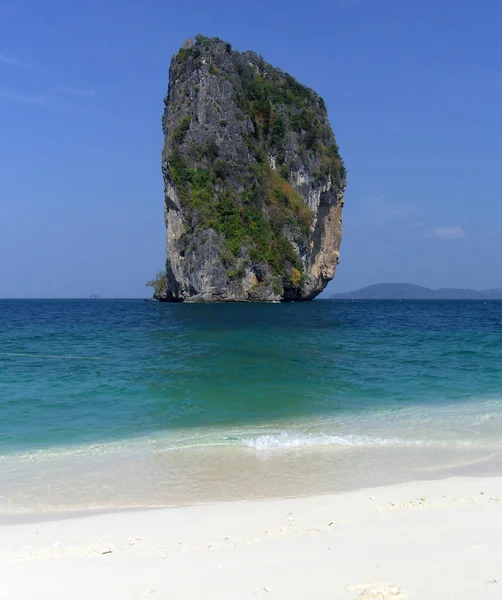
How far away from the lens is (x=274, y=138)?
2869 inches

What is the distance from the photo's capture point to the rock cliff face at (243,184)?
6316cm

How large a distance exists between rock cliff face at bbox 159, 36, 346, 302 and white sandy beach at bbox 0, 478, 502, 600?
56.5 metres

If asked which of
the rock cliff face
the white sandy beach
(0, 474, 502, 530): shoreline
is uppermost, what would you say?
the rock cliff face

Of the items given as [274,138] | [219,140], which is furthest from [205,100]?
[274,138]

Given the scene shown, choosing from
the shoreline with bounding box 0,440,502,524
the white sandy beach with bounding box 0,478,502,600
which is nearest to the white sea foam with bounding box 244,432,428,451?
the shoreline with bounding box 0,440,502,524

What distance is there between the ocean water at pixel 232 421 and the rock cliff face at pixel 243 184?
43.7 meters

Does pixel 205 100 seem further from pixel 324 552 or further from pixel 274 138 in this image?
pixel 324 552

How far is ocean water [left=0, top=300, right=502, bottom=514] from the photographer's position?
21.5ft

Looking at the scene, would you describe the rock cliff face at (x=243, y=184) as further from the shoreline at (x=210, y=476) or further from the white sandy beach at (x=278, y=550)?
the white sandy beach at (x=278, y=550)

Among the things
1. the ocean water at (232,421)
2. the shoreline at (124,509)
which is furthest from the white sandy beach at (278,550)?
the ocean water at (232,421)

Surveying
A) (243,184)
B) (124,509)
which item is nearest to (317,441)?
(124,509)

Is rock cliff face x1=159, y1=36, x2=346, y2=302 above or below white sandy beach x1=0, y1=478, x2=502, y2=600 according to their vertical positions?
above

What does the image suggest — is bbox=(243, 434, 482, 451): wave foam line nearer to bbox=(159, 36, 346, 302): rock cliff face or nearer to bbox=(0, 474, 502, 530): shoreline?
bbox=(0, 474, 502, 530): shoreline

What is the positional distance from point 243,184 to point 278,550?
6436 centimetres
